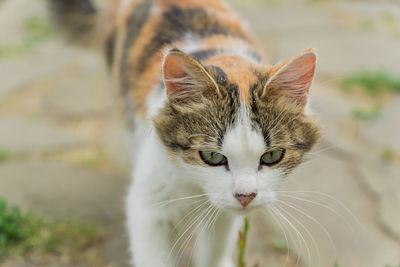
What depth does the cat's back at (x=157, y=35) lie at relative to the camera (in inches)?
88.7

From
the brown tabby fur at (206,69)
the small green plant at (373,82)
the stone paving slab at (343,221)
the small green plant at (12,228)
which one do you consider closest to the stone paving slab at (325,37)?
the small green plant at (373,82)

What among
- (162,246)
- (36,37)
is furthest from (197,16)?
(36,37)

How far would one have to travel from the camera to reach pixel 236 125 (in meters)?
1.53

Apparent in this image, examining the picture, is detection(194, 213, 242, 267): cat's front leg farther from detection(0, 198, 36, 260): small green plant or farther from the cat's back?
detection(0, 198, 36, 260): small green plant

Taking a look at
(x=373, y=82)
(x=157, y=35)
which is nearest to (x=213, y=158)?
(x=157, y=35)

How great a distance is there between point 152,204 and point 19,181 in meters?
1.28

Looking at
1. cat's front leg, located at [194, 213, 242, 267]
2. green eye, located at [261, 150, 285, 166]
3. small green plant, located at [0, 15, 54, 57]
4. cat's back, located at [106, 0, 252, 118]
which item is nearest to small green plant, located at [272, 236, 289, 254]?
cat's front leg, located at [194, 213, 242, 267]

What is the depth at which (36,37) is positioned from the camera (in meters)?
5.05

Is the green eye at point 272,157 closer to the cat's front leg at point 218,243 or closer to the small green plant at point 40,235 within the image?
the cat's front leg at point 218,243

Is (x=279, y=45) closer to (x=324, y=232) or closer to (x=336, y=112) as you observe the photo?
(x=336, y=112)

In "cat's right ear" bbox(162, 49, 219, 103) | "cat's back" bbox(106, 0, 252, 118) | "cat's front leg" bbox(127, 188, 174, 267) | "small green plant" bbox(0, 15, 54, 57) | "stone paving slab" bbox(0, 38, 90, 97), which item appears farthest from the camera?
"small green plant" bbox(0, 15, 54, 57)

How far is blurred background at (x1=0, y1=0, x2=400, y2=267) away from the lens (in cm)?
215

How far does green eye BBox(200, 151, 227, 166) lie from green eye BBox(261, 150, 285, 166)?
0.15 m

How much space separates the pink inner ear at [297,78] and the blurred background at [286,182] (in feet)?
0.97
